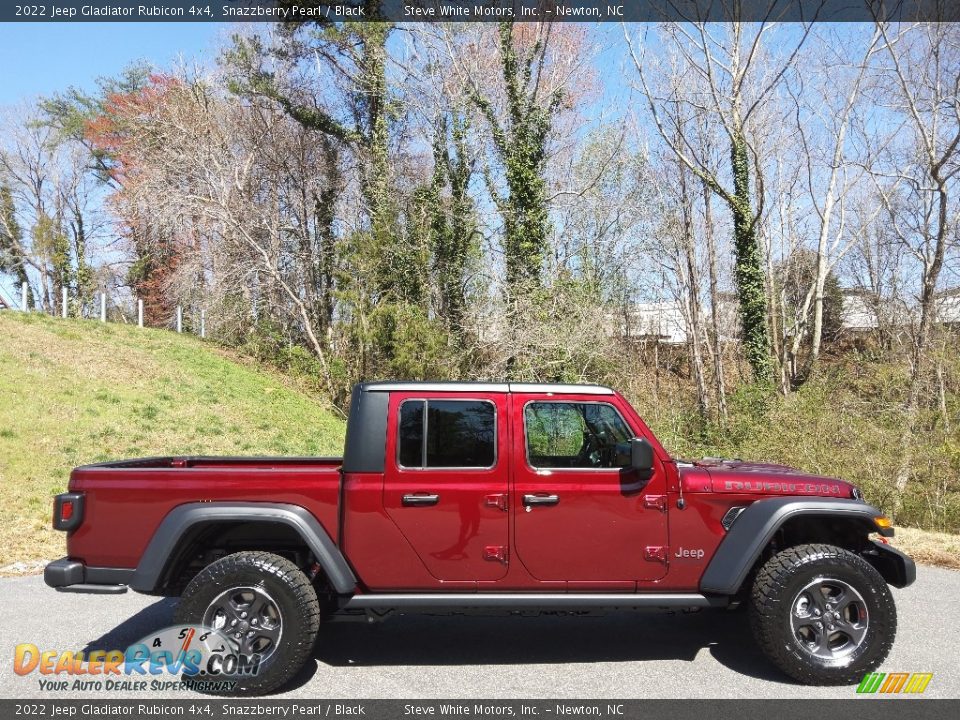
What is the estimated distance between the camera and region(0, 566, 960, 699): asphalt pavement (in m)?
4.18

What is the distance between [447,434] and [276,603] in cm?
137

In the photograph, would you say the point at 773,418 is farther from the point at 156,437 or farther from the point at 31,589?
the point at 156,437

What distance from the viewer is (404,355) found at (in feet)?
61.2

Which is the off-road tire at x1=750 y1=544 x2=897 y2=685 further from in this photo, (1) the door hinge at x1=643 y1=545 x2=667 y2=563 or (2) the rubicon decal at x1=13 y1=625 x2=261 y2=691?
(2) the rubicon decal at x1=13 y1=625 x2=261 y2=691

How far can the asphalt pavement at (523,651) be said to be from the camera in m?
4.18

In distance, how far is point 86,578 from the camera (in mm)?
4355

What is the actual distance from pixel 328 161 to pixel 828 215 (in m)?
18.2

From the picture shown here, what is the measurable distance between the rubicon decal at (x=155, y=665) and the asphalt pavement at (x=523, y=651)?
9 centimetres

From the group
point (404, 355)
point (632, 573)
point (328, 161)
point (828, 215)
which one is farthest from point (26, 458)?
point (828, 215)

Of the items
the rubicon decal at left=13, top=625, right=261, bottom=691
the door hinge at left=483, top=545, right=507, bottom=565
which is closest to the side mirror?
the door hinge at left=483, top=545, right=507, bottom=565

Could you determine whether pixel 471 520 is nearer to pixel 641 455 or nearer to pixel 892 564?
pixel 641 455

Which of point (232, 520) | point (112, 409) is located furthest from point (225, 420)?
point (232, 520)

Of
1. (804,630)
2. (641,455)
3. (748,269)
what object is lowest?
(804,630)

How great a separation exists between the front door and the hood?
234 mm
